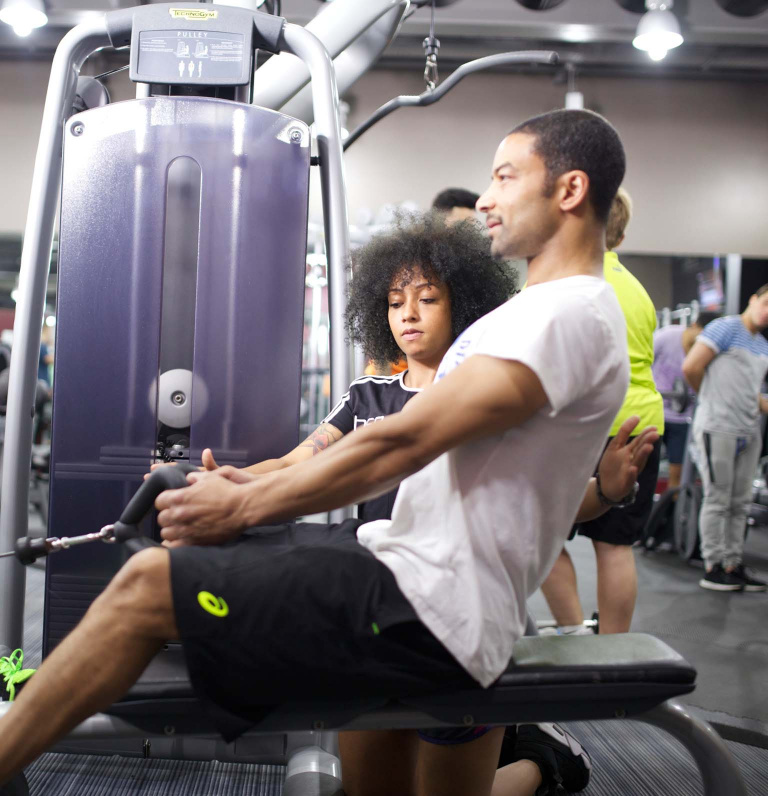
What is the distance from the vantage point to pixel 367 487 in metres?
1.05

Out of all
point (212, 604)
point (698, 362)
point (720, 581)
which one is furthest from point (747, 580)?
point (212, 604)

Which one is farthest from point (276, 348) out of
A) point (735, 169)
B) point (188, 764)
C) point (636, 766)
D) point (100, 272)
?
point (735, 169)

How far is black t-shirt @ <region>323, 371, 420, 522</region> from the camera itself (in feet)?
5.34

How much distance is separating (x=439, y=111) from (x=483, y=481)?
260 inches

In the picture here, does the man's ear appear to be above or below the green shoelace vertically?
above

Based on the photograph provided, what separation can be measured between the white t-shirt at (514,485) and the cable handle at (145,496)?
0.32 meters

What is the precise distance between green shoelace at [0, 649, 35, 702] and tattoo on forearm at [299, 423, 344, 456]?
0.68 metres

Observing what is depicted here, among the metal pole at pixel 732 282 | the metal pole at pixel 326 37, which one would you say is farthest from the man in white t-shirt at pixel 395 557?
the metal pole at pixel 732 282

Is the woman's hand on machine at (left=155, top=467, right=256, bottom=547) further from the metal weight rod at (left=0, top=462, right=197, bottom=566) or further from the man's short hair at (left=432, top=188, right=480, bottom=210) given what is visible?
the man's short hair at (left=432, top=188, right=480, bottom=210)

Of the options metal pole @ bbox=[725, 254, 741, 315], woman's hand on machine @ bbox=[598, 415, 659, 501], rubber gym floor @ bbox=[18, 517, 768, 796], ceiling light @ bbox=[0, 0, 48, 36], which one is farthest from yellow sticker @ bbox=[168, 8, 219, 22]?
metal pole @ bbox=[725, 254, 741, 315]

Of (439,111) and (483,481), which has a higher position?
(439,111)

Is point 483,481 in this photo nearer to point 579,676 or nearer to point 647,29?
point 579,676

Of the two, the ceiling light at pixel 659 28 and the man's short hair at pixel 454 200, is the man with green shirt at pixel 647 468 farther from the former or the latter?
the ceiling light at pixel 659 28

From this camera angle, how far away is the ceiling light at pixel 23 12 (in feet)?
15.9
